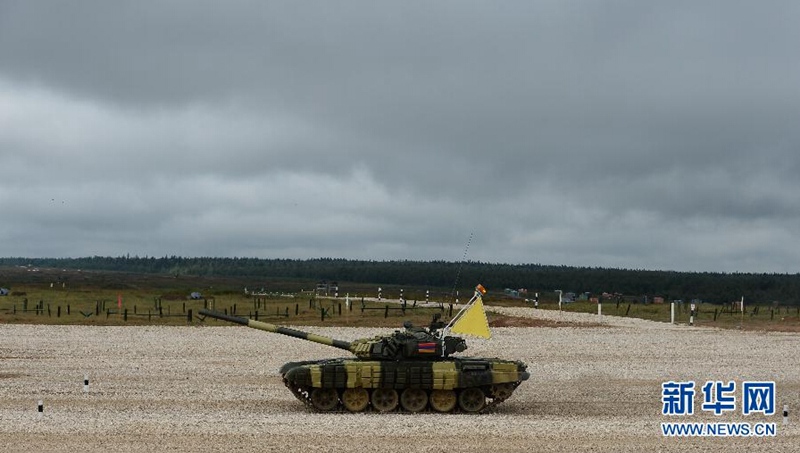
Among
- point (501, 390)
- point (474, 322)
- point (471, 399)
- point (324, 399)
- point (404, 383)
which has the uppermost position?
point (474, 322)

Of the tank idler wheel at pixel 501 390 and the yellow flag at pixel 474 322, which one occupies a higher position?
the yellow flag at pixel 474 322

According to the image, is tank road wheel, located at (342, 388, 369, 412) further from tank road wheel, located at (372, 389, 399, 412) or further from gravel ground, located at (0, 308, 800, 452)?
gravel ground, located at (0, 308, 800, 452)

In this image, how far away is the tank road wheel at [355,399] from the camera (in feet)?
87.9

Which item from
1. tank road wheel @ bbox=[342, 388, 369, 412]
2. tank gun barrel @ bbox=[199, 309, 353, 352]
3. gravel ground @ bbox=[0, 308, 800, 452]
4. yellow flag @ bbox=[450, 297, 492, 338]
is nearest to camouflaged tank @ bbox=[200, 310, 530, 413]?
tank road wheel @ bbox=[342, 388, 369, 412]

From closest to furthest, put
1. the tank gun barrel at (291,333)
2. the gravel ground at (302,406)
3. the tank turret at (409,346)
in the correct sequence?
the gravel ground at (302,406) < the tank turret at (409,346) < the tank gun barrel at (291,333)

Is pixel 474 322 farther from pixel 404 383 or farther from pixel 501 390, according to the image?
pixel 404 383

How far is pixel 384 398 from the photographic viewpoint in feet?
88.3

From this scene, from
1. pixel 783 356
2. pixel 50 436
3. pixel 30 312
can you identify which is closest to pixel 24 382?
pixel 50 436

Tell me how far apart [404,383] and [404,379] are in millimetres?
111

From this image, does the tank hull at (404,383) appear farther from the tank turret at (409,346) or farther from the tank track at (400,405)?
the tank turret at (409,346)

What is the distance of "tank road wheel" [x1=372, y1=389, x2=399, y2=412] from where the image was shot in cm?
2684

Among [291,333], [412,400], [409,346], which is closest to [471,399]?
[412,400]

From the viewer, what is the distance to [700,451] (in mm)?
22172

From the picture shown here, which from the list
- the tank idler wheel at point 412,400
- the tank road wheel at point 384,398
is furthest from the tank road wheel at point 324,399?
the tank idler wheel at point 412,400
